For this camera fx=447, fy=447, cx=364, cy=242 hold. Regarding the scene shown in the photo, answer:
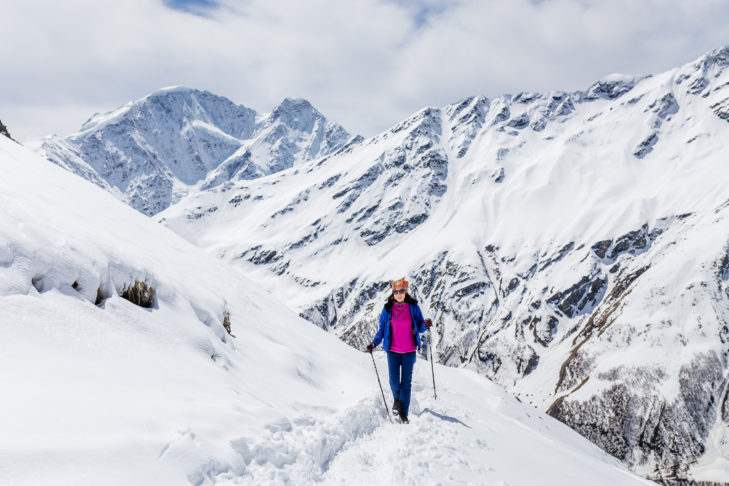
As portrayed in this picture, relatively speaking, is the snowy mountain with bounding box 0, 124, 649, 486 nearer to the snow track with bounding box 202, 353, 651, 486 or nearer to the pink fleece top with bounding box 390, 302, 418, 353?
the snow track with bounding box 202, 353, 651, 486

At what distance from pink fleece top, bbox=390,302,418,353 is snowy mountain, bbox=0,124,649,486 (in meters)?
1.75

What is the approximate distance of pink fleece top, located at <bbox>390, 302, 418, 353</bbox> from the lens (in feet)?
36.1

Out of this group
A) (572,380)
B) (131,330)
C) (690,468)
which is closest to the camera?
(131,330)

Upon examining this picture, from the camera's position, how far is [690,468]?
147 m

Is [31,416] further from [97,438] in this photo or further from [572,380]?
[572,380]

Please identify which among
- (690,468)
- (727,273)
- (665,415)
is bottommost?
(690,468)

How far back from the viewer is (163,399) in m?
7.19

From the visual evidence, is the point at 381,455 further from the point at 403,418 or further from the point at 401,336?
the point at 401,336

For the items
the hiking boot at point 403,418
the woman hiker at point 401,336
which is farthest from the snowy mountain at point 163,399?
the woman hiker at point 401,336

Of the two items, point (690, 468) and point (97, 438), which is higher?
point (97, 438)

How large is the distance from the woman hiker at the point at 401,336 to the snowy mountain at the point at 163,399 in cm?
83

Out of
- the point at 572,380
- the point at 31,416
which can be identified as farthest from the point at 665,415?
the point at 31,416

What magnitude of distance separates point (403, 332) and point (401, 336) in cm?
11

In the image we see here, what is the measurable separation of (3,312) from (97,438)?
334 cm
